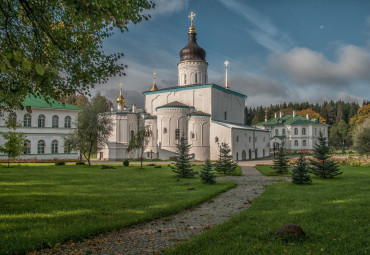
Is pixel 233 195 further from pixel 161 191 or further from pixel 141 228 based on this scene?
pixel 141 228

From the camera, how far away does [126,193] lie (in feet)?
33.8

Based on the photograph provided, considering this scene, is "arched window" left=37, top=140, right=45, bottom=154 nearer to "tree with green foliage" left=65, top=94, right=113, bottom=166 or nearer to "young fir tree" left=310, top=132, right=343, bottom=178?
"tree with green foliage" left=65, top=94, right=113, bottom=166

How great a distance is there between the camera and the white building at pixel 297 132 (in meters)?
61.0

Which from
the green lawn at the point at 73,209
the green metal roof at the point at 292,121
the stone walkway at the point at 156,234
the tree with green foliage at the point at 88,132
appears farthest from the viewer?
the green metal roof at the point at 292,121

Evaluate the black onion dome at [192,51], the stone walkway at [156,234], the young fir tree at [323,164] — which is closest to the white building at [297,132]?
the black onion dome at [192,51]

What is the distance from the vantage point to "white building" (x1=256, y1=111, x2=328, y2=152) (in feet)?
200

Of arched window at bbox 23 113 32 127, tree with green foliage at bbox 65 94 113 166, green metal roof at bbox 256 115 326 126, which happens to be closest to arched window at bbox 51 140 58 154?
arched window at bbox 23 113 32 127

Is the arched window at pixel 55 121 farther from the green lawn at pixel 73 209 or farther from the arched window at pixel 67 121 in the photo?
the green lawn at pixel 73 209

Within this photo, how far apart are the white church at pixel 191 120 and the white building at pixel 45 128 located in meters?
6.35

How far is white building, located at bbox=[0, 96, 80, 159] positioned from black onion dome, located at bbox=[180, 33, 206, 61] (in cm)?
1725

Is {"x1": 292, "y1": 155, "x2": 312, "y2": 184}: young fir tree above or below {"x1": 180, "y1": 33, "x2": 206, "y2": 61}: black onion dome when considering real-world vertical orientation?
below

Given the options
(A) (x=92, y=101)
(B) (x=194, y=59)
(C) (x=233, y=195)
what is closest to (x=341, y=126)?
(B) (x=194, y=59)

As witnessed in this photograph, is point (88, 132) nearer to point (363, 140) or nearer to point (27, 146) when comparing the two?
point (27, 146)

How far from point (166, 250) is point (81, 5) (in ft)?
17.1
